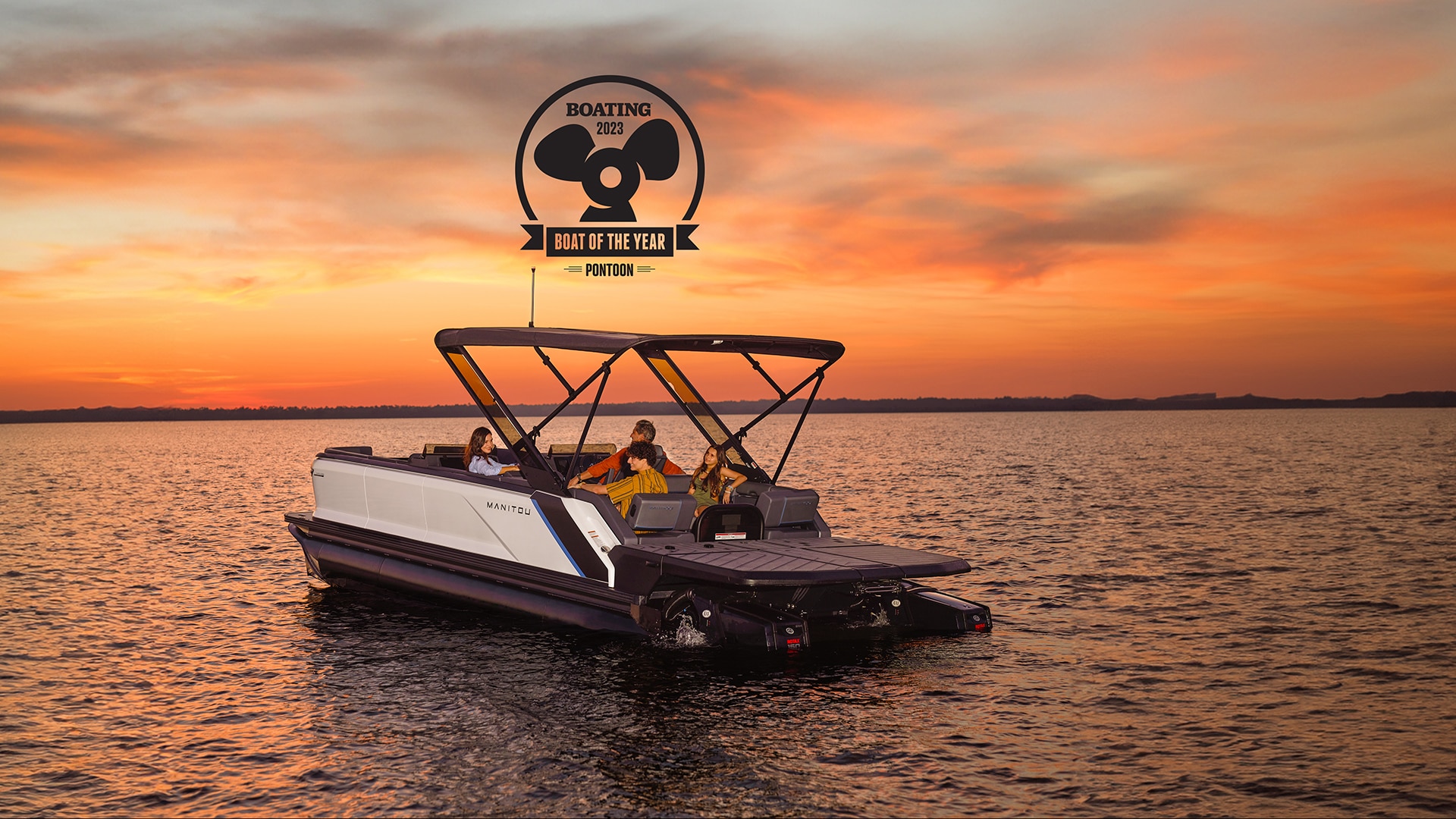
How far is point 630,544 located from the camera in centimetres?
1154

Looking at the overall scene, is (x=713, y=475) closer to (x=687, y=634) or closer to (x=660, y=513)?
(x=660, y=513)

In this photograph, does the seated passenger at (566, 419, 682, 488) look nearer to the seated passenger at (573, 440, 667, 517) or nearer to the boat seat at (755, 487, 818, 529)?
the seated passenger at (573, 440, 667, 517)

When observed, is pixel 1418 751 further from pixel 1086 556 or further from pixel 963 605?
pixel 1086 556

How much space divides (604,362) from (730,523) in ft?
7.64

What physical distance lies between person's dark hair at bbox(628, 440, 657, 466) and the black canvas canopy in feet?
2.13

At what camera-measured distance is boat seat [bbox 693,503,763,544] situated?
12.2 m

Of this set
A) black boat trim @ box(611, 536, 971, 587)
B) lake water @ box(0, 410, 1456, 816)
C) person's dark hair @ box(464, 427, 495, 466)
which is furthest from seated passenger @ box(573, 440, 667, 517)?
person's dark hair @ box(464, 427, 495, 466)

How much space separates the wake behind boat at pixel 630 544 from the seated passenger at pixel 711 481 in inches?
17.0

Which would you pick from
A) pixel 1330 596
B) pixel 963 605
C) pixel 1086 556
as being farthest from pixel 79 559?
pixel 1330 596

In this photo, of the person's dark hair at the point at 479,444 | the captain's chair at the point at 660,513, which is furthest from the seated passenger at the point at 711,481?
the person's dark hair at the point at 479,444

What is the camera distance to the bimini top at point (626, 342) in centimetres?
1209

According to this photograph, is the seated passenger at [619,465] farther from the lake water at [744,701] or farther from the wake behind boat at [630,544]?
the lake water at [744,701]

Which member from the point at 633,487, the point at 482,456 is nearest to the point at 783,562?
the point at 633,487

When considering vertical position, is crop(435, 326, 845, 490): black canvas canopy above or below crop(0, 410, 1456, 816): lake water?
above
